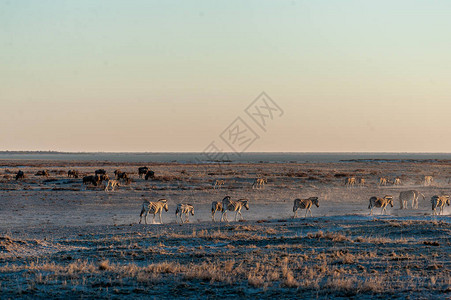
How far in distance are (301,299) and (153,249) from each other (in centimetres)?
746

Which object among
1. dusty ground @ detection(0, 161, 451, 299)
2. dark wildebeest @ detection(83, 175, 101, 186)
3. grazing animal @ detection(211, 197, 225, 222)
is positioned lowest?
dusty ground @ detection(0, 161, 451, 299)

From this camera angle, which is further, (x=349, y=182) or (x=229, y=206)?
(x=349, y=182)

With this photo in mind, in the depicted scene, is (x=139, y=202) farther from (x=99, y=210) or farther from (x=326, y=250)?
(x=326, y=250)

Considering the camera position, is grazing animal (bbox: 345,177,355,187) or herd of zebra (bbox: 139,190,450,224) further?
grazing animal (bbox: 345,177,355,187)

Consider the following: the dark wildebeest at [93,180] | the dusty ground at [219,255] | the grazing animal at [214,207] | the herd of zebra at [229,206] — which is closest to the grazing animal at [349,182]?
the herd of zebra at [229,206]

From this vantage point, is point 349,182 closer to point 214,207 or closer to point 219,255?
point 214,207

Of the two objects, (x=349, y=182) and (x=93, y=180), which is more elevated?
(x=349, y=182)

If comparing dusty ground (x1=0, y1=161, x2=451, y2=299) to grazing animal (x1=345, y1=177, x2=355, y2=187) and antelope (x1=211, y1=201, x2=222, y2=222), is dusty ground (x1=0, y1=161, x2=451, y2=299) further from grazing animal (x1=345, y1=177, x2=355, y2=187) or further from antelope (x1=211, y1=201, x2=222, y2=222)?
grazing animal (x1=345, y1=177, x2=355, y2=187)

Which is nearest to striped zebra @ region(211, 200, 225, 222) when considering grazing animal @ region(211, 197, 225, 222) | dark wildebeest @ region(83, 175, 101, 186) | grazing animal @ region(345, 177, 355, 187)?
grazing animal @ region(211, 197, 225, 222)

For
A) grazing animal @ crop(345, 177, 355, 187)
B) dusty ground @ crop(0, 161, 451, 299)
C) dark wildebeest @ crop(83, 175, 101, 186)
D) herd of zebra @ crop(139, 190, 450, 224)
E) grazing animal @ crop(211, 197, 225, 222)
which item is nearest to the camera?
dusty ground @ crop(0, 161, 451, 299)

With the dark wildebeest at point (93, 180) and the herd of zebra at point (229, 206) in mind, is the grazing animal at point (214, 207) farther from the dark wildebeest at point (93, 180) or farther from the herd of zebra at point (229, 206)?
the dark wildebeest at point (93, 180)

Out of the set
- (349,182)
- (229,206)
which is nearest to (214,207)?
(229,206)

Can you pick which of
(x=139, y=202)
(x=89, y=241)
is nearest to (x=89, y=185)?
(x=139, y=202)

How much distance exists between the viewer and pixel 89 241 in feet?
64.2
